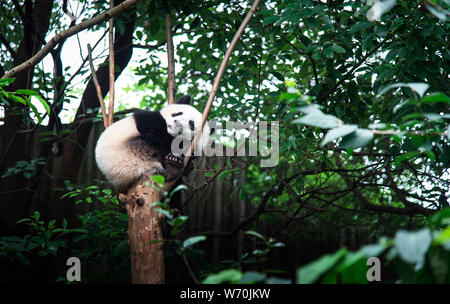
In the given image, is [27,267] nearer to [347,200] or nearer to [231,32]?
[231,32]

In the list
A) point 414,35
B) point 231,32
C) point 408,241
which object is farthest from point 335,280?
point 231,32

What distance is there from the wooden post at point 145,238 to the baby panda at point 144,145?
48 cm

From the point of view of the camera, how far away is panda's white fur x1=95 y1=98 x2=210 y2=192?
2748 mm

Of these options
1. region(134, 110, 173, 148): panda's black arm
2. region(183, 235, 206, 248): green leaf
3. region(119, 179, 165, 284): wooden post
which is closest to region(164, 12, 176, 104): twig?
region(134, 110, 173, 148): panda's black arm

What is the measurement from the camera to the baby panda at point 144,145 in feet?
9.05

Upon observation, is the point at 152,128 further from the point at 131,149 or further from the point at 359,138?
the point at 359,138

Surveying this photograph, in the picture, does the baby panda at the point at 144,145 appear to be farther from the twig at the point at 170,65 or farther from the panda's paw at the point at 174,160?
the twig at the point at 170,65

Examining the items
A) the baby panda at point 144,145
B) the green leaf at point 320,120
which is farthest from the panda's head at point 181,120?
the green leaf at point 320,120

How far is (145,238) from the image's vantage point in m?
2.08

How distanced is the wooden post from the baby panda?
0.48 m

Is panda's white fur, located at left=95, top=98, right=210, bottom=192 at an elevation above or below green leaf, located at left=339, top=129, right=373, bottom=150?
above

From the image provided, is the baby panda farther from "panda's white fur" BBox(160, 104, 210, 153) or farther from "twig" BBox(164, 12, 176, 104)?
"twig" BBox(164, 12, 176, 104)

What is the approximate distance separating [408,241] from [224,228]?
4.33 m

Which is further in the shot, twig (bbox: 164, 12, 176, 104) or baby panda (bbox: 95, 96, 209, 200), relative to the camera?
twig (bbox: 164, 12, 176, 104)
